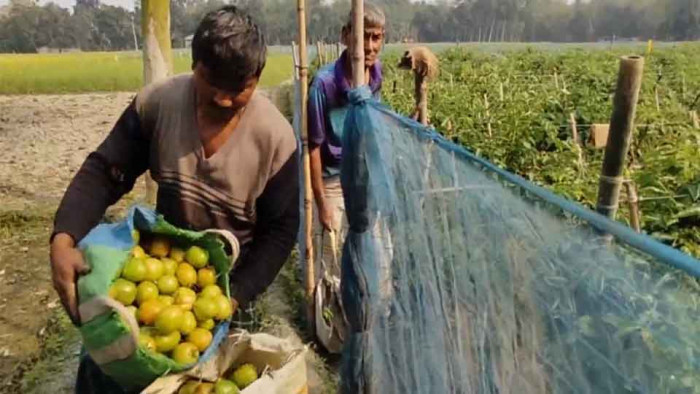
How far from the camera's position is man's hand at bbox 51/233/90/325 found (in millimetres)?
1799

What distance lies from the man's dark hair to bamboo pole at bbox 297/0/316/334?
182 centimetres

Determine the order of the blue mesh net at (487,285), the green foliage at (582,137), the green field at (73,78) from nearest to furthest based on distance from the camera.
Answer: the blue mesh net at (487,285), the green foliage at (582,137), the green field at (73,78)

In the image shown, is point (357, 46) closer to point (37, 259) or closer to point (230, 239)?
point (230, 239)

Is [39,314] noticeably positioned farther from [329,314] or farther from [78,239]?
[78,239]

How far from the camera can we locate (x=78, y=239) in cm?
194

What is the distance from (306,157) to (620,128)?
2.00m

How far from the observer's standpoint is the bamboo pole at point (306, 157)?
381 centimetres

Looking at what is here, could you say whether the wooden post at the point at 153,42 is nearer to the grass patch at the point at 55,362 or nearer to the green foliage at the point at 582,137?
the grass patch at the point at 55,362

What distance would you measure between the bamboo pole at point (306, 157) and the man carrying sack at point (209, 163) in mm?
1620

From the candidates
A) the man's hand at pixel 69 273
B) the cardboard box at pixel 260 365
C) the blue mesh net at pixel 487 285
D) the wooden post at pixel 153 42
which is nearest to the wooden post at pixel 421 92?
the blue mesh net at pixel 487 285

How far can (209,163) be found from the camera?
2.06 meters

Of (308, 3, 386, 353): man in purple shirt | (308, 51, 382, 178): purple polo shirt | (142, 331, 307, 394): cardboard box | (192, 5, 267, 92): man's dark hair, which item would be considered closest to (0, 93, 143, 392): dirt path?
(308, 3, 386, 353): man in purple shirt

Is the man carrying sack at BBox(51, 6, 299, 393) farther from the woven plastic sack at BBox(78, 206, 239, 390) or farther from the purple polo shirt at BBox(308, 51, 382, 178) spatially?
the purple polo shirt at BBox(308, 51, 382, 178)

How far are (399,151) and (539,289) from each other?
0.92 m
